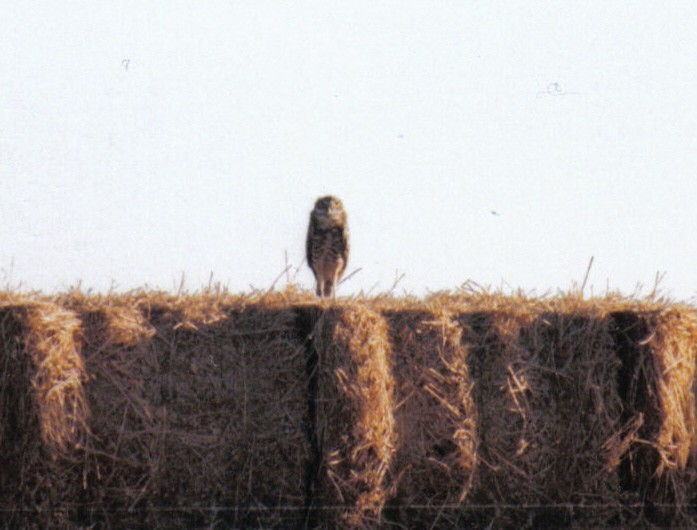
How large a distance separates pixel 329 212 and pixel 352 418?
4.41 m

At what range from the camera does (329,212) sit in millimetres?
10430

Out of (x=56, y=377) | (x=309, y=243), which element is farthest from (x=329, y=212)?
(x=56, y=377)

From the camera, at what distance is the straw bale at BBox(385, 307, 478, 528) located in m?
6.35

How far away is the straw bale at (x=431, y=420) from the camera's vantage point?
250 inches

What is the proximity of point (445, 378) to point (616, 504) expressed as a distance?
3.87 ft

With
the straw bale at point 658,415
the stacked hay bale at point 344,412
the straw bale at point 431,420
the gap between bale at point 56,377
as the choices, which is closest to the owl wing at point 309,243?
the stacked hay bale at point 344,412

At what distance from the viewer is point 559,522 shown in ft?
21.2

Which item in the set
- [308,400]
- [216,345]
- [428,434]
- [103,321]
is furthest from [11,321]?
[428,434]

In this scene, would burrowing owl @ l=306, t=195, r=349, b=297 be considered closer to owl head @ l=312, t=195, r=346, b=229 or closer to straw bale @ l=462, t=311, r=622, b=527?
owl head @ l=312, t=195, r=346, b=229

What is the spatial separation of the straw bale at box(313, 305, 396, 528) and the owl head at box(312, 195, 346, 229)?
4.04 metres

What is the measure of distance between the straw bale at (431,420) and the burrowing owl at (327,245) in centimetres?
377

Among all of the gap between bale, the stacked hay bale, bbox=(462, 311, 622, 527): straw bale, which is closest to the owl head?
the stacked hay bale

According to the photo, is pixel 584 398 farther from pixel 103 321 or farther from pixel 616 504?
pixel 103 321

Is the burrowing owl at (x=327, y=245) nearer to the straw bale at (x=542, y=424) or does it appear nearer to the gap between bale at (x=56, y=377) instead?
the straw bale at (x=542, y=424)
